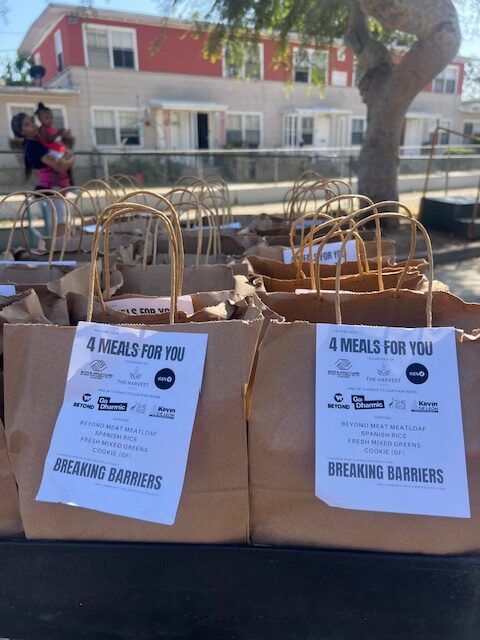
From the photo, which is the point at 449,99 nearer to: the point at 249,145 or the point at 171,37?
the point at 249,145

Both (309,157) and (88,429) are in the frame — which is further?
(309,157)

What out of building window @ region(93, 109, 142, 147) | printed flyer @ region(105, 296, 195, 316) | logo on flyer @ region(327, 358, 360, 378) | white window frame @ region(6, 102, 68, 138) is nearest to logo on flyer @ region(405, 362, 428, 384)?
logo on flyer @ region(327, 358, 360, 378)

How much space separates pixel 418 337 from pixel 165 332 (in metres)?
0.56

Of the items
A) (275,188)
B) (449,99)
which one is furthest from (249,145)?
(449,99)

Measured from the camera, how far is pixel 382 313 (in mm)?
1402

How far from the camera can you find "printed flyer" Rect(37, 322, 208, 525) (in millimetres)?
987

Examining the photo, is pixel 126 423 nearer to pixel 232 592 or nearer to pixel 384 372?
pixel 232 592

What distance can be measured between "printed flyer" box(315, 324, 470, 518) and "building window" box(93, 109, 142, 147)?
18.9 m

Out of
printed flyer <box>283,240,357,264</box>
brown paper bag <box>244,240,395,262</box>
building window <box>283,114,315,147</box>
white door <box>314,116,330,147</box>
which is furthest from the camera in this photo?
white door <box>314,116,330,147</box>

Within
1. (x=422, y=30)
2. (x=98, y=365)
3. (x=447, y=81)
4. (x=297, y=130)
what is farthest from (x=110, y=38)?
(x=98, y=365)

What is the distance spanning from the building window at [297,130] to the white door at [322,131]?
277mm

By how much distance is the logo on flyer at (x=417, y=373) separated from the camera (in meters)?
1.01

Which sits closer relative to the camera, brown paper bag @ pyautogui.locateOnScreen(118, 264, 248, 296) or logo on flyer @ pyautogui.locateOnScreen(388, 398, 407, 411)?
logo on flyer @ pyautogui.locateOnScreen(388, 398, 407, 411)

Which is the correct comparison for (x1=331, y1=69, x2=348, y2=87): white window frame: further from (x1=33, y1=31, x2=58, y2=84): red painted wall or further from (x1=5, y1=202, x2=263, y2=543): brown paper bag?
(x1=5, y1=202, x2=263, y2=543): brown paper bag
